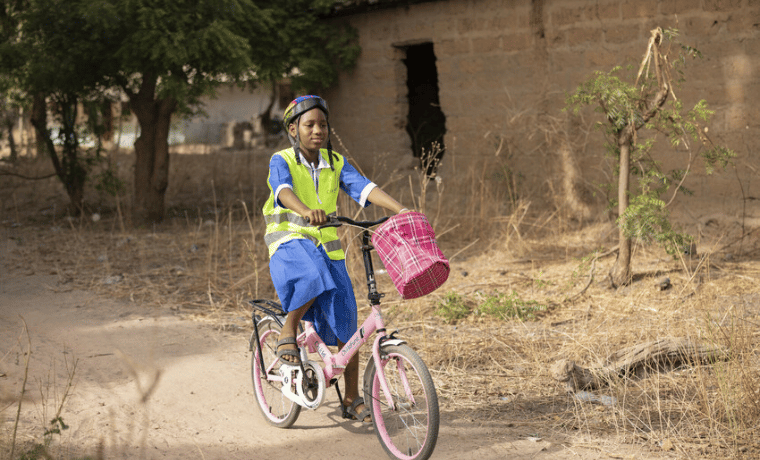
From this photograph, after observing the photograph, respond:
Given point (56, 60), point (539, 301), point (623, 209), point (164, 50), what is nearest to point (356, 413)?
point (539, 301)

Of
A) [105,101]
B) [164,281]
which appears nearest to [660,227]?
[164,281]

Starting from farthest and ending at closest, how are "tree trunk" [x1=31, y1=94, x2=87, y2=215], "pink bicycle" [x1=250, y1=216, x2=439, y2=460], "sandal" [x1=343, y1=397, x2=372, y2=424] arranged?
"tree trunk" [x1=31, y1=94, x2=87, y2=215] < "sandal" [x1=343, y1=397, x2=372, y2=424] < "pink bicycle" [x1=250, y1=216, x2=439, y2=460]

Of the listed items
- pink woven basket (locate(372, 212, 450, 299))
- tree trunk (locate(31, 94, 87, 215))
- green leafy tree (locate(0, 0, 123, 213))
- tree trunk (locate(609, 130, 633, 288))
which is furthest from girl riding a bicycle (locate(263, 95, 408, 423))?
tree trunk (locate(31, 94, 87, 215))

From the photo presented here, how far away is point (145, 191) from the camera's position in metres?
9.67

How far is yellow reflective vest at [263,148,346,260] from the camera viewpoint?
132 inches

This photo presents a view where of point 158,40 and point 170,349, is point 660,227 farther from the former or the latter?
point 158,40

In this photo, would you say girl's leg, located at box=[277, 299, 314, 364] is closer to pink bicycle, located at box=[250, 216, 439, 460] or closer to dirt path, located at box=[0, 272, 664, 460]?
pink bicycle, located at box=[250, 216, 439, 460]

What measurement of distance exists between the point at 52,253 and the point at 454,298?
4.61 metres

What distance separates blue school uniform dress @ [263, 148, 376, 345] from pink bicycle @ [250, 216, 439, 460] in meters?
0.15

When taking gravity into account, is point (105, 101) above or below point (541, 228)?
above

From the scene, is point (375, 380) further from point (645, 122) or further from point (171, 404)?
point (645, 122)

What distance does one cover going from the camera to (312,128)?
3.33 m

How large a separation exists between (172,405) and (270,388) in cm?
56

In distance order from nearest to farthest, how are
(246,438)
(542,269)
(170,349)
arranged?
A: 1. (246,438)
2. (170,349)
3. (542,269)
